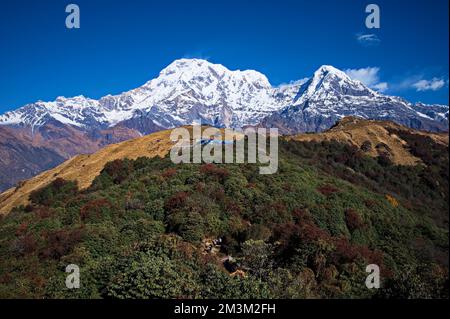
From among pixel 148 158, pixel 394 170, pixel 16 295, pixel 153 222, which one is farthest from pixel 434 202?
pixel 16 295

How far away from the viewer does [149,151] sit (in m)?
76.5

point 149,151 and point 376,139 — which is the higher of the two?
point 376,139

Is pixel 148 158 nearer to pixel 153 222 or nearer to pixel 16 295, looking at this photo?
pixel 153 222

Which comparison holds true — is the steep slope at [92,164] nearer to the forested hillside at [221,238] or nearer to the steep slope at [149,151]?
the steep slope at [149,151]

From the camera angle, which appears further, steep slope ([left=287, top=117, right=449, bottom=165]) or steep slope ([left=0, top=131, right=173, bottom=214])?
steep slope ([left=287, top=117, right=449, bottom=165])

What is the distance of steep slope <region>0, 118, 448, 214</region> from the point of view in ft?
239

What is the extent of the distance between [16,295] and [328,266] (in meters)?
21.4

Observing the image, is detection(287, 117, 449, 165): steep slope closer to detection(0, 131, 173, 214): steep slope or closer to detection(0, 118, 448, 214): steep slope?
detection(0, 118, 448, 214): steep slope

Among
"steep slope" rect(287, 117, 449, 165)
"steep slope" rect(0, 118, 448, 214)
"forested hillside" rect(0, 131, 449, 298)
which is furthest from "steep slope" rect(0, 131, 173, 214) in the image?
"steep slope" rect(287, 117, 449, 165)

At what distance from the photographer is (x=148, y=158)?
71500 millimetres

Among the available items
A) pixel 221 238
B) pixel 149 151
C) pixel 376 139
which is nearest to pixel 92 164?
pixel 149 151

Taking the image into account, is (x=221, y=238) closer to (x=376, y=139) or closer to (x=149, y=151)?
(x=149, y=151)

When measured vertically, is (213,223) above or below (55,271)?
above

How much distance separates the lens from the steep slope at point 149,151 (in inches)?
2872
